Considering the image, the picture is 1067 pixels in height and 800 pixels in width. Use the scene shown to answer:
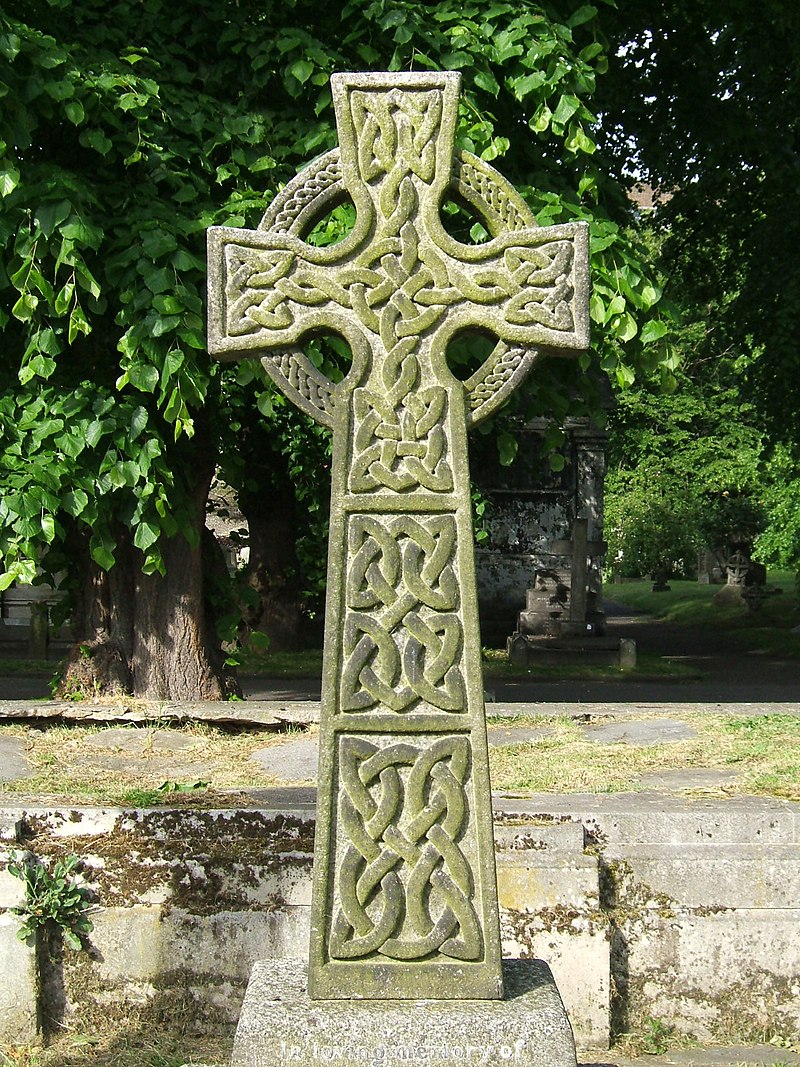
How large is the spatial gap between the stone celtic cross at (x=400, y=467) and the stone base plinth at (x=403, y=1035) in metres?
0.10

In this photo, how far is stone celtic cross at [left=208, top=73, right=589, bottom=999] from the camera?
3346mm

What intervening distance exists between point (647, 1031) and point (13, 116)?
5209mm

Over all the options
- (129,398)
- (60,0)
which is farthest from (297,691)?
(60,0)

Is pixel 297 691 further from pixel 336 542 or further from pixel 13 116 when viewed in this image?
pixel 336 542

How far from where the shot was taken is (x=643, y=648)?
2303 cm

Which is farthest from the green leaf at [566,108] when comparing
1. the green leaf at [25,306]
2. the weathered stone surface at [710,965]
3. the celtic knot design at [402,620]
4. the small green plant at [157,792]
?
the weathered stone surface at [710,965]

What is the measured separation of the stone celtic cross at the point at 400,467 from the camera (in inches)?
132

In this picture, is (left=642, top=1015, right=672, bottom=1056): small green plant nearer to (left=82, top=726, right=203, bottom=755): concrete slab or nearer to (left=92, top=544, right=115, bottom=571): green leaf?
(left=82, top=726, right=203, bottom=755): concrete slab

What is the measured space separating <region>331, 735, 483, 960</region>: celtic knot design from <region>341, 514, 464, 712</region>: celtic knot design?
14cm

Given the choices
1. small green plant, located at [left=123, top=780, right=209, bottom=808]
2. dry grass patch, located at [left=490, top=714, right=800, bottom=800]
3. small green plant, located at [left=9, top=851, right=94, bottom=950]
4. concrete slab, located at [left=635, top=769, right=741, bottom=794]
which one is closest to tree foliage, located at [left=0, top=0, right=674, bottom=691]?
small green plant, located at [left=123, top=780, right=209, bottom=808]

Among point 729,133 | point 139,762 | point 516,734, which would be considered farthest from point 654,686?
point 139,762

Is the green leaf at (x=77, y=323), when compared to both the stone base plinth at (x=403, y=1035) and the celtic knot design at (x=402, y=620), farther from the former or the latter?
the stone base plinth at (x=403, y=1035)

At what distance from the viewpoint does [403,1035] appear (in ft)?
10.4

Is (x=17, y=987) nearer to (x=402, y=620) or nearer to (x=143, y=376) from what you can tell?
(x=402, y=620)
